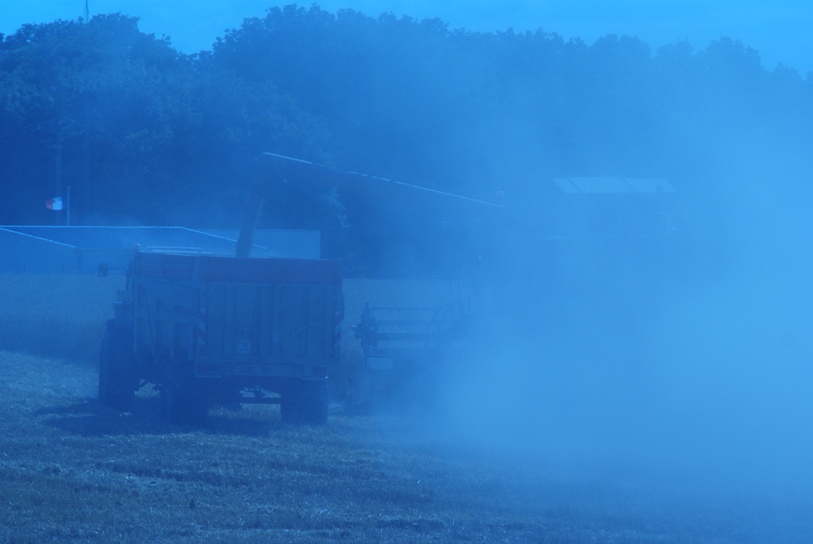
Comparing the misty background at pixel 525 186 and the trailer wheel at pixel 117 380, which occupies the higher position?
the misty background at pixel 525 186

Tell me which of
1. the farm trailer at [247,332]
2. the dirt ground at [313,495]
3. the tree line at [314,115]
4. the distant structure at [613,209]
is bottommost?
the dirt ground at [313,495]

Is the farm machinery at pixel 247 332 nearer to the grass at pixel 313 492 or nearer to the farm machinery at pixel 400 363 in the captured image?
the grass at pixel 313 492

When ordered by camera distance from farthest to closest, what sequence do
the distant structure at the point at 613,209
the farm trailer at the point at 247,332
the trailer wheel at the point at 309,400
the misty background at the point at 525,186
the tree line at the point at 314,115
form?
1. the tree line at the point at 314,115
2. the distant structure at the point at 613,209
3. the misty background at the point at 525,186
4. the trailer wheel at the point at 309,400
5. the farm trailer at the point at 247,332

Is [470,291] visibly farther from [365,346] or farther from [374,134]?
[374,134]

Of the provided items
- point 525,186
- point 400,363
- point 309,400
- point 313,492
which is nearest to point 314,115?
point 525,186

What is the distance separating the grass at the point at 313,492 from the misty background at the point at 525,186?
1.71 m

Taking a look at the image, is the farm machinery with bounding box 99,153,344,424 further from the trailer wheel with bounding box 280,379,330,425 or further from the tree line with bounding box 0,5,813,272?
the tree line with bounding box 0,5,813,272

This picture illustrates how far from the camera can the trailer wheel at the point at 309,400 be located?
1505cm

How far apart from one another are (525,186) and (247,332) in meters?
7.25

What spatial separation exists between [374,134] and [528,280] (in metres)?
40.0

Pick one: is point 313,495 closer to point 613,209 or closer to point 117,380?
point 117,380

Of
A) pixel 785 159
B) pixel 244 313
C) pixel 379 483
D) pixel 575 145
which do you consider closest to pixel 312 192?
pixel 575 145

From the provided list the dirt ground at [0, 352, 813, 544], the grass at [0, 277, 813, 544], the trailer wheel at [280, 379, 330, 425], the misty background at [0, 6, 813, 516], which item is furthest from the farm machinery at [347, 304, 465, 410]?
the dirt ground at [0, 352, 813, 544]

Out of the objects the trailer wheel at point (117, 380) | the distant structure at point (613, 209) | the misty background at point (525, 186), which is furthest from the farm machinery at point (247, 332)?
the distant structure at point (613, 209)
